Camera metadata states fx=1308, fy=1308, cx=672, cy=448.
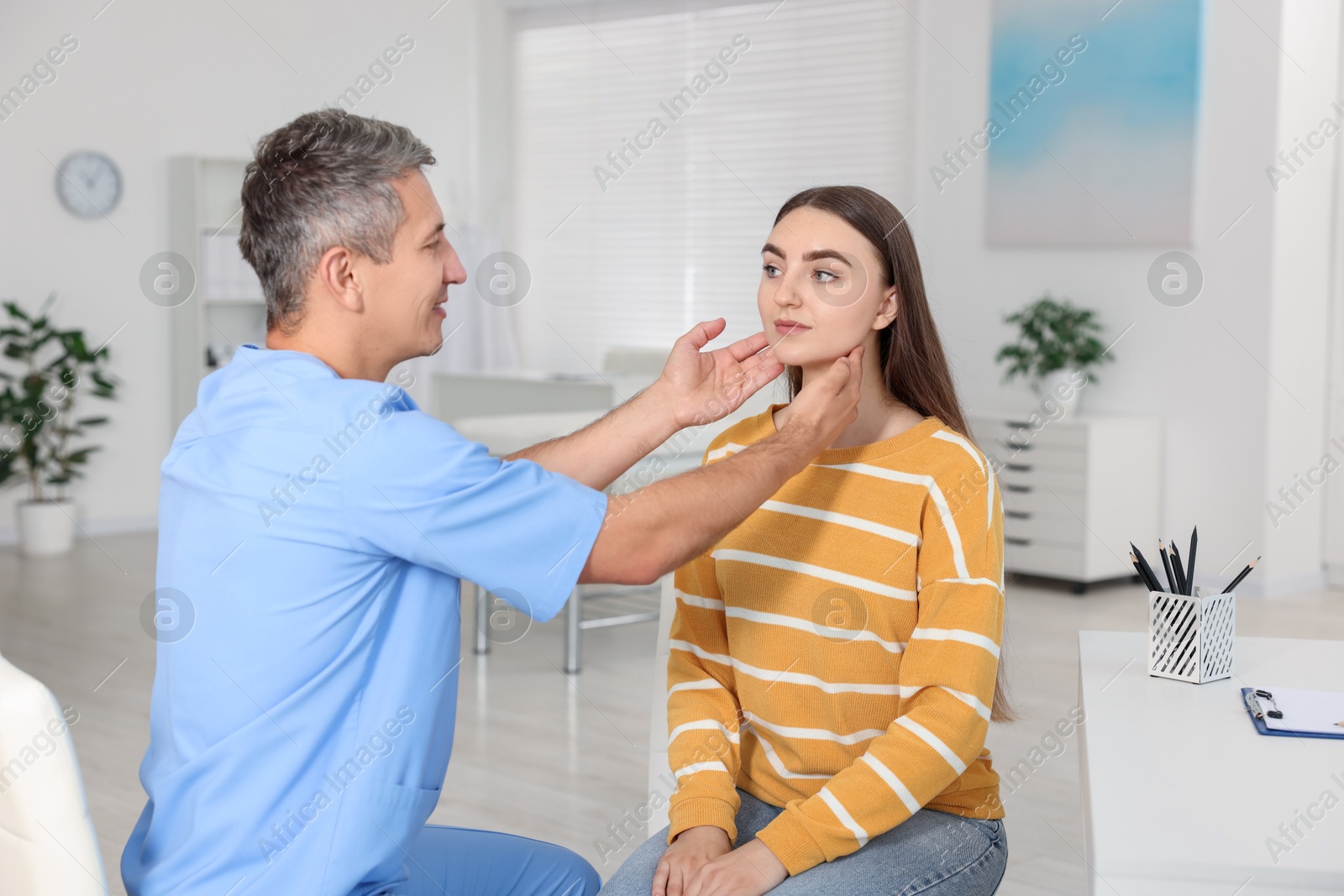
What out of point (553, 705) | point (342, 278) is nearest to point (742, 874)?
point (342, 278)

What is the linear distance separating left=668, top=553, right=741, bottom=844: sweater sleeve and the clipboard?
54 centimetres

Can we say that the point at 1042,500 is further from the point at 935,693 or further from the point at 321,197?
the point at 321,197

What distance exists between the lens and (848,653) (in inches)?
55.7

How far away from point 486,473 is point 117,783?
7.41 feet

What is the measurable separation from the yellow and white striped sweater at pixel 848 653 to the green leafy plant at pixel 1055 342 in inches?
156

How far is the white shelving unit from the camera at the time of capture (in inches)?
254

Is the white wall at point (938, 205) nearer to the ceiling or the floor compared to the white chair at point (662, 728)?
nearer to the ceiling

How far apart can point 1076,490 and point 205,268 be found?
4268mm

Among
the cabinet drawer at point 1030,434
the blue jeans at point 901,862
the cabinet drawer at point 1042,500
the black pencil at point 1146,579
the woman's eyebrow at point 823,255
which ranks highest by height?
the woman's eyebrow at point 823,255

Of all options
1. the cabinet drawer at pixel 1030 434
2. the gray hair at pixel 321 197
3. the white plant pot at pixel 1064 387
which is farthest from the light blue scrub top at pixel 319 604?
the white plant pot at pixel 1064 387

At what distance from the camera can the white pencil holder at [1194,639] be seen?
4.83 ft

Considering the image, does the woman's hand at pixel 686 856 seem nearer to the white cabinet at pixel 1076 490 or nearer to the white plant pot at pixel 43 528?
the white cabinet at pixel 1076 490

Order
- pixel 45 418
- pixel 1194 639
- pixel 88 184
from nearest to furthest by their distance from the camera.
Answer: pixel 1194 639 < pixel 45 418 < pixel 88 184

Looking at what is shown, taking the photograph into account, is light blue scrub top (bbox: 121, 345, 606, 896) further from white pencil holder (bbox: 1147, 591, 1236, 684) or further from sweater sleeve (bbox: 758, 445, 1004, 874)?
white pencil holder (bbox: 1147, 591, 1236, 684)
